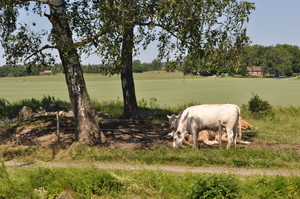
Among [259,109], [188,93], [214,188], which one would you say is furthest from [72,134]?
[188,93]

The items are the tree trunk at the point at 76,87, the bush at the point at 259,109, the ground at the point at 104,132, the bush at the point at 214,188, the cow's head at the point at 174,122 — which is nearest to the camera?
the bush at the point at 214,188

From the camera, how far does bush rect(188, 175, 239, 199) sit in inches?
435

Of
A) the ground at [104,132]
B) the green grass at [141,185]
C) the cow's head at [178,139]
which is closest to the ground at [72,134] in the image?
the ground at [104,132]

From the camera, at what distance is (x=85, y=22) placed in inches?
721

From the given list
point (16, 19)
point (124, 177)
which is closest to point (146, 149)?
point (124, 177)

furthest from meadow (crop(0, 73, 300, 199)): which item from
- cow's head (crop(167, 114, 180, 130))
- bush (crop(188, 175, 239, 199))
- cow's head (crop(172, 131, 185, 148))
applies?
cow's head (crop(167, 114, 180, 130))

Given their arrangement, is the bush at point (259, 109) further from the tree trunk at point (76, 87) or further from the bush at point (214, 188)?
the bush at point (214, 188)

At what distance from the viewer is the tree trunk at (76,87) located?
719 inches

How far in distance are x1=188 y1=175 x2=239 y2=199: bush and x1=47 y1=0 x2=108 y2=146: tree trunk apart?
7.84 m

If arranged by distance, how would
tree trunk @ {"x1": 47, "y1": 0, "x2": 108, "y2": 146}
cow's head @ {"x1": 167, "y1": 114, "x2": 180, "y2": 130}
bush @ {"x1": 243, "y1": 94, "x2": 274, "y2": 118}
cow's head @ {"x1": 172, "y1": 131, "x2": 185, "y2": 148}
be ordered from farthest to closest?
1. bush @ {"x1": 243, "y1": 94, "x2": 274, "y2": 118}
2. cow's head @ {"x1": 167, "y1": 114, "x2": 180, "y2": 130}
3. tree trunk @ {"x1": 47, "y1": 0, "x2": 108, "y2": 146}
4. cow's head @ {"x1": 172, "y1": 131, "x2": 185, "y2": 148}

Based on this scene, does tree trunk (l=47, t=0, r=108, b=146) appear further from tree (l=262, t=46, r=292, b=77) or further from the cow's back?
tree (l=262, t=46, r=292, b=77)

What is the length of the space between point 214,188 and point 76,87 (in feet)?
30.6

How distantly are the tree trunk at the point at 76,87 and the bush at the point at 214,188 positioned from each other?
25.7ft

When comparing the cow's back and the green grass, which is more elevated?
the cow's back
